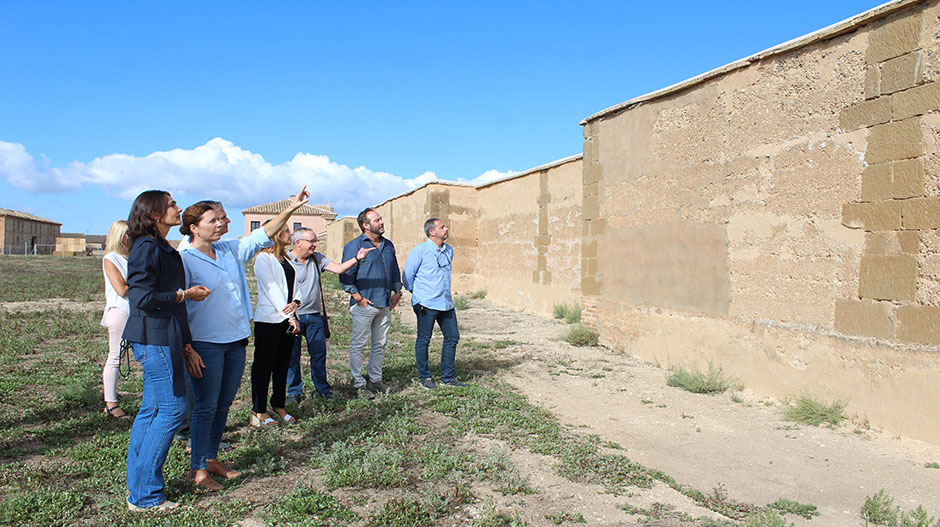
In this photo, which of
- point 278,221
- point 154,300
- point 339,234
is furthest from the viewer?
point 339,234

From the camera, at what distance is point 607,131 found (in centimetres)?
842

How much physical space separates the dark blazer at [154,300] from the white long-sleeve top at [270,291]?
1473mm

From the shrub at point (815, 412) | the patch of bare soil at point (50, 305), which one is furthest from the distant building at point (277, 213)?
the shrub at point (815, 412)

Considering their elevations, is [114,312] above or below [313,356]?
above

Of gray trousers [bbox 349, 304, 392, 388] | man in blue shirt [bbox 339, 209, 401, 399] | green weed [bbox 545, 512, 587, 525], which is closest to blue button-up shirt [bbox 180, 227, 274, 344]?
man in blue shirt [bbox 339, 209, 401, 399]

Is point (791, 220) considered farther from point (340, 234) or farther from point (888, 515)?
point (340, 234)

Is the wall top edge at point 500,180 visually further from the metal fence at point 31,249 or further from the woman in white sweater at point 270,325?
the metal fence at point 31,249

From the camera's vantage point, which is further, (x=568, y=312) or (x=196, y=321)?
(x=568, y=312)

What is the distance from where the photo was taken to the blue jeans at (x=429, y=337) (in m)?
5.78

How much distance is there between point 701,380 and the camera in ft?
20.0

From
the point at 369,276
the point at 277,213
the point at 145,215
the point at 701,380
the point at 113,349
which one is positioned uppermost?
the point at 277,213

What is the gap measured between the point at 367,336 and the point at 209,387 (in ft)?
7.34

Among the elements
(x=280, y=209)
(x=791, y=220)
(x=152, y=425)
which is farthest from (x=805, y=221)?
(x=280, y=209)

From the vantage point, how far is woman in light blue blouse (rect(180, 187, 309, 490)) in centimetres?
337
